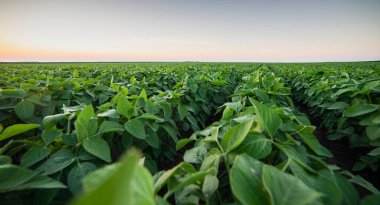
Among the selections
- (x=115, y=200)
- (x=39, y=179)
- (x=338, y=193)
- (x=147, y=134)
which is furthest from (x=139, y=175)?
(x=147, y=134)

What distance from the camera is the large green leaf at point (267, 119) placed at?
1058 millimetres

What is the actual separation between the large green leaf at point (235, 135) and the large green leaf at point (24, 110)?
166 cm

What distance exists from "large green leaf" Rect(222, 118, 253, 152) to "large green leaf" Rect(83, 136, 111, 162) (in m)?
0.62

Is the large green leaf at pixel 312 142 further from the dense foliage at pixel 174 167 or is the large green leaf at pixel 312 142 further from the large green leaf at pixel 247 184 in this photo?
the large green leaf at pixel 247 184

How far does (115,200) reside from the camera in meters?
0.26

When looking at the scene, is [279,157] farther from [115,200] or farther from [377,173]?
[377,173]

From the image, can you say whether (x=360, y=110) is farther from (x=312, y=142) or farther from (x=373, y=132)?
(x=312, y=142)

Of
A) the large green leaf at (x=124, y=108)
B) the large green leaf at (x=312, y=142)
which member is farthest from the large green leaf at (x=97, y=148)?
the large green leaf at (x=312, y=142)

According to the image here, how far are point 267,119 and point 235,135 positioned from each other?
20 cm

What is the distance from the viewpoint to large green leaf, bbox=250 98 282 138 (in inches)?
41.6

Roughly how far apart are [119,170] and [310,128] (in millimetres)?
1233

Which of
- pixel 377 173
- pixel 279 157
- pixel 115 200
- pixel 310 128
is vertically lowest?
pixel 377 173

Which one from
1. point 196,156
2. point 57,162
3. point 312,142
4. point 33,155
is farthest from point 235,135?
point 33,155

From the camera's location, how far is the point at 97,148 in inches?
47.9
